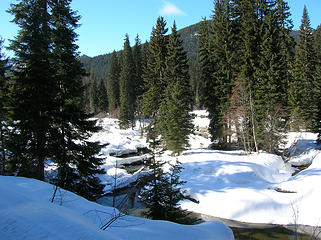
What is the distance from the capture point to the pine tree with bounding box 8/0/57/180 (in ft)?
29.4

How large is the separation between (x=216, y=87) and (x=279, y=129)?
7817 mm

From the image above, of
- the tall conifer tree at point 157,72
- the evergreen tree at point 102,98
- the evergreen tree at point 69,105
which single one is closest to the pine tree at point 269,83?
the tall conifer tree at point 157,72

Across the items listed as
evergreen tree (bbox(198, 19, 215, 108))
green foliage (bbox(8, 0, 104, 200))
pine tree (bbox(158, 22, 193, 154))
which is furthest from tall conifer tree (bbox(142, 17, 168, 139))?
green foliage (bbox(8, 0, 104, 200))

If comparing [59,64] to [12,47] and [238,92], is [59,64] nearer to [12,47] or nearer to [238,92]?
[12,47]

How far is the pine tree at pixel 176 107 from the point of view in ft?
62.0

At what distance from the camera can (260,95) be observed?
1967cm

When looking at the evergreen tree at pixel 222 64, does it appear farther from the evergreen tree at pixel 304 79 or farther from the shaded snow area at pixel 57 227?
the shaded snow area at pixel 57 227

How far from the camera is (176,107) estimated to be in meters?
19.2

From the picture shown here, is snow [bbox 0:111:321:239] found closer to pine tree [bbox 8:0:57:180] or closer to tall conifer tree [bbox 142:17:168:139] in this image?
pine tree [bbox 8:0:57:180]

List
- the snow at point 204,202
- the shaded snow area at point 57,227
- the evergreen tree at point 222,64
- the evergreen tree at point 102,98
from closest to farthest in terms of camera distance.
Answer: the shaded snow area at point 57,227 → the snow at point 204,202 → the evergreen tree at point 222,64 → the evergreen tree at point 102,98

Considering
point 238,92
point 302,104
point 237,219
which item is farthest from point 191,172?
point 302,104

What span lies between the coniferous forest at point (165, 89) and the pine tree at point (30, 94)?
4 cm

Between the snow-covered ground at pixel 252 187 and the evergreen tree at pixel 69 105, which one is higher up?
the evergreen tree at pixel 69 105

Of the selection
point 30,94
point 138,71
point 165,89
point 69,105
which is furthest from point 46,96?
point 138,71
